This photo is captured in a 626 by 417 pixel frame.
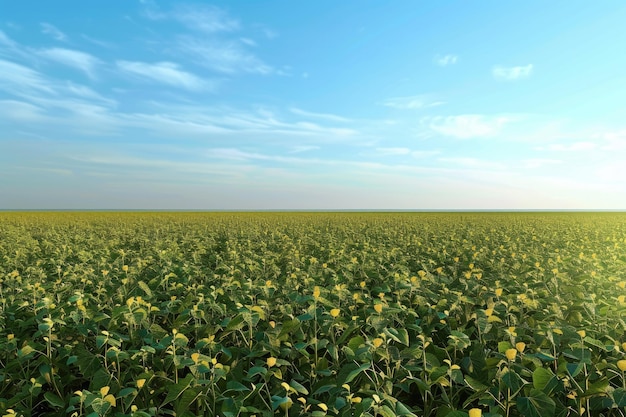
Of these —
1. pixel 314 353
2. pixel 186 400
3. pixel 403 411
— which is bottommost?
pixel 314 353

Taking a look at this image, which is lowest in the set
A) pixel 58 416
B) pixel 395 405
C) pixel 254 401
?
pixel 58 416

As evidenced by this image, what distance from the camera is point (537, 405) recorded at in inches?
105

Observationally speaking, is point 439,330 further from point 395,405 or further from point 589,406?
point 395,405

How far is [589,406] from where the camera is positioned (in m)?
3.00

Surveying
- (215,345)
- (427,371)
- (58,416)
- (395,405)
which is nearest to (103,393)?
(215,345)

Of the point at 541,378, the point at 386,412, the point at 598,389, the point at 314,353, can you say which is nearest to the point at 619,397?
the point at 598,389

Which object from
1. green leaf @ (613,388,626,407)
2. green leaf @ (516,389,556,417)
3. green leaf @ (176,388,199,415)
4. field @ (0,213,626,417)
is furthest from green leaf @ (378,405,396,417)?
green leaf @ (613,388,626,407)

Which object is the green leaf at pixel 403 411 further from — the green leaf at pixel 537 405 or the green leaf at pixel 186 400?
the green leaf at pixel 186 400

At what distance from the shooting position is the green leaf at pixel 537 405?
2635 mm

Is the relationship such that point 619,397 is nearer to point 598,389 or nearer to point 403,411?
point 598,389

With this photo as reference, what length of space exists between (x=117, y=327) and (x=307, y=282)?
97.3 inches

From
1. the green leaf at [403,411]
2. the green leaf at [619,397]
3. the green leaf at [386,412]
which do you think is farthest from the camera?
the green leaf at [619,397]

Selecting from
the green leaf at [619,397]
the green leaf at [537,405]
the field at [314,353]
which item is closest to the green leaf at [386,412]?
the field at [314,353]

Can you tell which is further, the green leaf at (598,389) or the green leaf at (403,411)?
the green leaf at (598,389)
